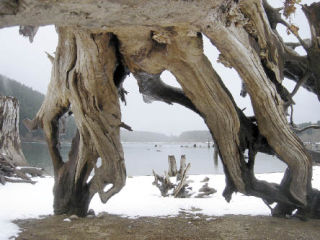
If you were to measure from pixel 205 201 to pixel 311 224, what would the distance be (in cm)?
200

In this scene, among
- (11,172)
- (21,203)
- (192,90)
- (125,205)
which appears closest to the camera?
(192,90)

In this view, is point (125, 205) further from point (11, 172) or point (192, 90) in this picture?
point (11, 172)

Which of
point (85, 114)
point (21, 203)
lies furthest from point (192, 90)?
point (21, 203)

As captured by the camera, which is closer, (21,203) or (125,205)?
(21,203)

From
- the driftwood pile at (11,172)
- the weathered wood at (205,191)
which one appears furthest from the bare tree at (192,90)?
the driftwood pile at (11,172)

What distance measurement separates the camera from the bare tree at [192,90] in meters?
3.06

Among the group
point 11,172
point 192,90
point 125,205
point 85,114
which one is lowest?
point 125,205

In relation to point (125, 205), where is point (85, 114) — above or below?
above

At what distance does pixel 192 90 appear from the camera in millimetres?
3459

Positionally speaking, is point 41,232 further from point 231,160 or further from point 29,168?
point 29,168

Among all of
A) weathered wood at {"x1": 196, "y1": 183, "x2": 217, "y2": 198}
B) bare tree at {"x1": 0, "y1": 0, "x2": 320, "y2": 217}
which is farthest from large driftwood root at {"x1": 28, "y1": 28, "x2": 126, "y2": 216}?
weathered wood at {"x1": 196, "y1": 183, "x2": 217, "y2": 198}

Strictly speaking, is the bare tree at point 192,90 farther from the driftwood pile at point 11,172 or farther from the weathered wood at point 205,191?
the driftwood pile at point 11,172

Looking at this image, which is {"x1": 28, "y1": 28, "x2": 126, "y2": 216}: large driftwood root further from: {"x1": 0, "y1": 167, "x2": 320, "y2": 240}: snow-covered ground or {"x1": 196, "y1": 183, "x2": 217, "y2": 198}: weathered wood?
{"x1": 196, "y1": 183, "x2": 217, "y2": 198}: weathered wood

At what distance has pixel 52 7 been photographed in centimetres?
150
